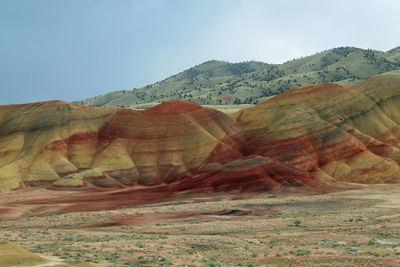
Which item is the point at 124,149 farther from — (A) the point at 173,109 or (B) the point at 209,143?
(B) the point at 209,143

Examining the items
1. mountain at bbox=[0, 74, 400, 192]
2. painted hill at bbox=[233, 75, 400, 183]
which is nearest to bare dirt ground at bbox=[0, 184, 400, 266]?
mountain at bbox=[0, 74, 400, 192]

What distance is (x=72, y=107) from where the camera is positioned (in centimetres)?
9362

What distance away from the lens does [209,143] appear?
8181cm

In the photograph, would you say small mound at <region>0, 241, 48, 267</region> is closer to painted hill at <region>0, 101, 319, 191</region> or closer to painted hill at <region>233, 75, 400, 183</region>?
painted hill at <region>0, 101, 319, 191</region>

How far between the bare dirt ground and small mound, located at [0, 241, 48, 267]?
1472 mm

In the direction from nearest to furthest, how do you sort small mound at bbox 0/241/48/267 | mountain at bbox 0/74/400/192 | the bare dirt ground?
small mound at bbox 0/241/48/267, the bare dirt ground, mountain at bbox 0/74/400/192

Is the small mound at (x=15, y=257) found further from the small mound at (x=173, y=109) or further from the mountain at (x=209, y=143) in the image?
the small mound at (x=173, y=109)

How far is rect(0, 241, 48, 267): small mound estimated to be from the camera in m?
16.0

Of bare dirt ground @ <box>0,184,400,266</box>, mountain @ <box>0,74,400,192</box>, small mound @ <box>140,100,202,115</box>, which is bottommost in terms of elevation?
bare dirt ground @ <box>0,184,400,266</box>

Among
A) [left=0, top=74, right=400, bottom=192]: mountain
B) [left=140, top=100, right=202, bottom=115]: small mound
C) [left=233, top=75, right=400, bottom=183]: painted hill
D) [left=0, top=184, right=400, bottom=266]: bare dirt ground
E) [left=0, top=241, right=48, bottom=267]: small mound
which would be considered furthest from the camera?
[left=140, top=100, right=202, bottom=115]: small mound

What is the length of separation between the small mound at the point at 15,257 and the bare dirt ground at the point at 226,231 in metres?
1.47

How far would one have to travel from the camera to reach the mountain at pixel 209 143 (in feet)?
222

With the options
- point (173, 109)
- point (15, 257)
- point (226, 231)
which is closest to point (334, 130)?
point (173, 109)

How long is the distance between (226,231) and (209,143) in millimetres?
49643
